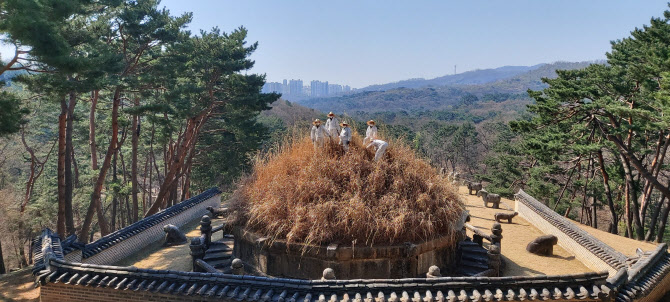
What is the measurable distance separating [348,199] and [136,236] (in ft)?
24.5

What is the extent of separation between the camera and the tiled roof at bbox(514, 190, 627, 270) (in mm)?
9729

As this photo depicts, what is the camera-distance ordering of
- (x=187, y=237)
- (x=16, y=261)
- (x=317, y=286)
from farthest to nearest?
(x=16, y=261) < (x=187, y=237) < (x=317, y=286)

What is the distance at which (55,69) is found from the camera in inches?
437

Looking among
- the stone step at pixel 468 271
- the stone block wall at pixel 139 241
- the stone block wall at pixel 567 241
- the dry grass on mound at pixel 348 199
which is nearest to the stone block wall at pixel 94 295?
the stone block wall at pixel 139 241

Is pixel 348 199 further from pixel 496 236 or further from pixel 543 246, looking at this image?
pixel 543 246

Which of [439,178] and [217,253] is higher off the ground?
[439,178]

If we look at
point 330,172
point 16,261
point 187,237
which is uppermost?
point 330,172

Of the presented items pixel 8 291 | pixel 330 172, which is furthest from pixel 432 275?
pixel 8 291

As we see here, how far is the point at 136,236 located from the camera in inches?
475

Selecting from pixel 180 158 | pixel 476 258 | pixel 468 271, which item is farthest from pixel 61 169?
pixel 476 258

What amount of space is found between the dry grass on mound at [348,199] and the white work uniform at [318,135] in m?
0.20

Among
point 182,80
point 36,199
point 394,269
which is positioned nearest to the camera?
point 394,269

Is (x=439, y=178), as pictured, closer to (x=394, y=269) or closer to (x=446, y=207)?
(x=446, y=207)

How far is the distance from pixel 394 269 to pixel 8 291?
11328mm
